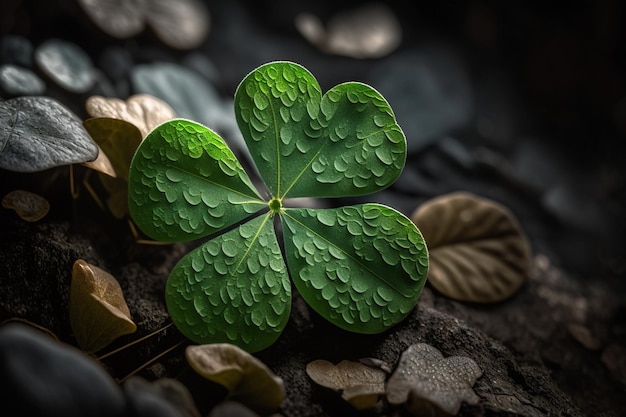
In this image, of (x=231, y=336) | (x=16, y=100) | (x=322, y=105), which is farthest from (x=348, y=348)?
(x=16, y=100)

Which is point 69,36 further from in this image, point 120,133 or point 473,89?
point 473,89

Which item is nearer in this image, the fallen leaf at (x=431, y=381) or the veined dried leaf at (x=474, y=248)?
the fallen leaf at (x=431, y=381)

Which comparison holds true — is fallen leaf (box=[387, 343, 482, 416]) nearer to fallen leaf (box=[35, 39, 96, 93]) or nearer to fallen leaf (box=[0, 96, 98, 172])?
fallen leaf (box=[0, 96, 98, 172])

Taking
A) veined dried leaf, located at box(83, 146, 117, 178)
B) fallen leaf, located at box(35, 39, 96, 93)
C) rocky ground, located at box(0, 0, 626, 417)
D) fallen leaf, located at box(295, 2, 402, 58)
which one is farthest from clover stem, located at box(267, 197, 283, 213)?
fallen leaf, located at box(295, 2, 402, 58)

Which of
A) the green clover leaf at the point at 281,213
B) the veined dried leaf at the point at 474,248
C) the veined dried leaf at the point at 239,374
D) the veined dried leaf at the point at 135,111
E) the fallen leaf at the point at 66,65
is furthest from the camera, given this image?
the fallen leaf at the point at 66,65

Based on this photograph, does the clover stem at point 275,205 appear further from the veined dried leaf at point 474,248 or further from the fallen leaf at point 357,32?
the fallen leaf at point 357,32

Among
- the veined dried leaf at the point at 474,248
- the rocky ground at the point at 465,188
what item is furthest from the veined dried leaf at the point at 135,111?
the veined dried leaf at the point at 474,248

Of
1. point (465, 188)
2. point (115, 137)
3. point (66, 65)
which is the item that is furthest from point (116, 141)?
point (465, 188)
